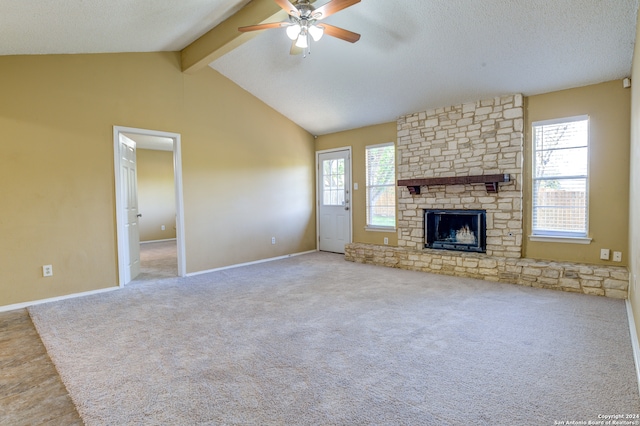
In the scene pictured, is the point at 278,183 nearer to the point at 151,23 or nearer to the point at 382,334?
the point at 151,23

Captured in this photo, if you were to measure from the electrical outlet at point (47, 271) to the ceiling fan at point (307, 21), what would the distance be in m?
3.54

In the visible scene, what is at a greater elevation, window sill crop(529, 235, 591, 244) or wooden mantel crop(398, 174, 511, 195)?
wooden mantel crop(398, 174, 511, 195)

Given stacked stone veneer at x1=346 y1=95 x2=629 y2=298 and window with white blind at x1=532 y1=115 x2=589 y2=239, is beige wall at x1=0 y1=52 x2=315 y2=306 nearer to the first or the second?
stacked stone veneer at x1=346 y1=95 x2=629 y2=298

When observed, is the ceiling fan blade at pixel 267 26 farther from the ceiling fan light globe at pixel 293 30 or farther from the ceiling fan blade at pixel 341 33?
the ceiling fan blade at pixel 341 33

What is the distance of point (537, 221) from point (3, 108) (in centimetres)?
669

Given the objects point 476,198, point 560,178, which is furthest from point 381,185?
point 560,178

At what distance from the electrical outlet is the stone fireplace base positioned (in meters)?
4.37

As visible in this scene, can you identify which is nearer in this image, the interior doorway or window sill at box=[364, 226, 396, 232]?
the interior doorway

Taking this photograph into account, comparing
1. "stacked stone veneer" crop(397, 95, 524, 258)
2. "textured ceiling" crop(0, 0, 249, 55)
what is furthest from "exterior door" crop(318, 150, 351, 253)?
"textured ceiling" crop(0, 0, 249, 55)

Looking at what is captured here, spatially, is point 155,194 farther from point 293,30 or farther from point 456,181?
point 456,181

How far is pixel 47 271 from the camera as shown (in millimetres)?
4016

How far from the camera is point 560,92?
4.44 meters

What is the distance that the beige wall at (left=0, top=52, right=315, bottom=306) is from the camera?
3.83m

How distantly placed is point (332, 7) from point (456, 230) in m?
3.82
